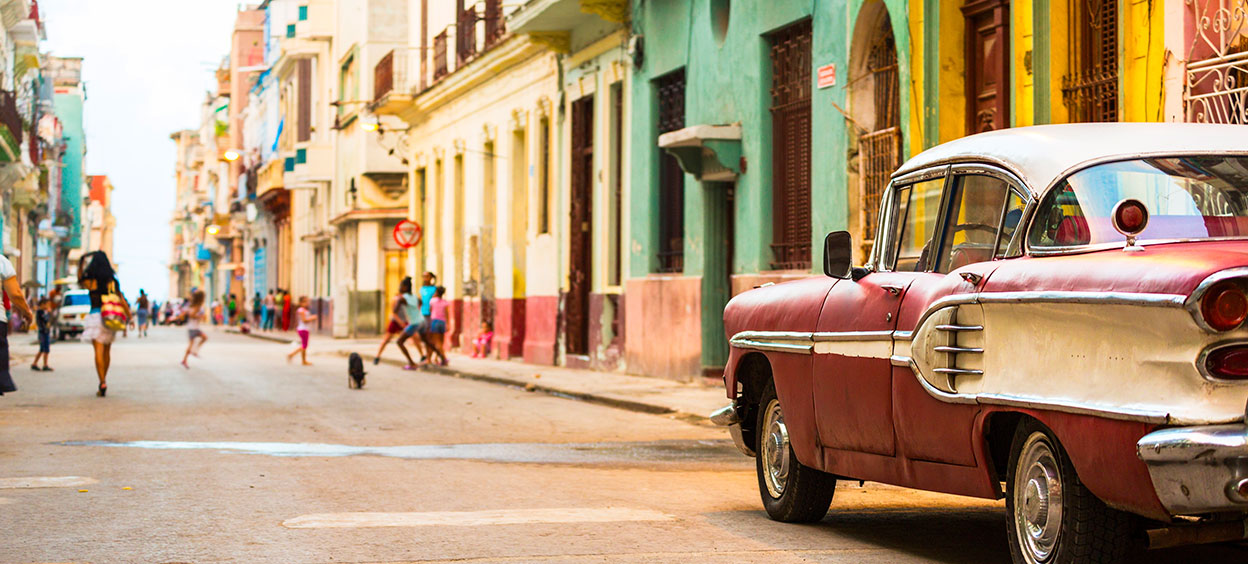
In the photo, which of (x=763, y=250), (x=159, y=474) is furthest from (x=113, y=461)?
(x=763, y=250)

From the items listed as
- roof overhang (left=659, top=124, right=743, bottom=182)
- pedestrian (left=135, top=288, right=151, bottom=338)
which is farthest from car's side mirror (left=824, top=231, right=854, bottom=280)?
pedestrian (left=135, top=288, right=151, bottom=338)

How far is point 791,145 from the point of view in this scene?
19641 millimetres

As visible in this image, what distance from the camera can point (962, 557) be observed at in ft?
23.6

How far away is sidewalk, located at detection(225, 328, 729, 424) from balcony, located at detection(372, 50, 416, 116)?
8530 mm

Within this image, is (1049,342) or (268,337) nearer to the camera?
(1049,342)

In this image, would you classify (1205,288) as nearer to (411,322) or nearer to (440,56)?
(411,322)

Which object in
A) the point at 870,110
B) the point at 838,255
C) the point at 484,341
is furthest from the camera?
the point at 484,341

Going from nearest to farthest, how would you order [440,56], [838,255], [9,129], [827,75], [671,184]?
[838,255]
[827,75]
[671,184]
[440,56]
[9,129]

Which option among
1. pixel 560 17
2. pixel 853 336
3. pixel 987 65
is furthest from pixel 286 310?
pixel 853 336

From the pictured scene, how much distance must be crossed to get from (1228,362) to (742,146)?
15.8 m

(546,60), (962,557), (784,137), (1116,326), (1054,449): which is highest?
(546,60)

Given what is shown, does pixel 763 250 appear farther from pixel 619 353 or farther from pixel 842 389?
pixel 842 389

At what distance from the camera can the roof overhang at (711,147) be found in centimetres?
2056

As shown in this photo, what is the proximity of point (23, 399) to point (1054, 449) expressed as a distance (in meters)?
15.3
